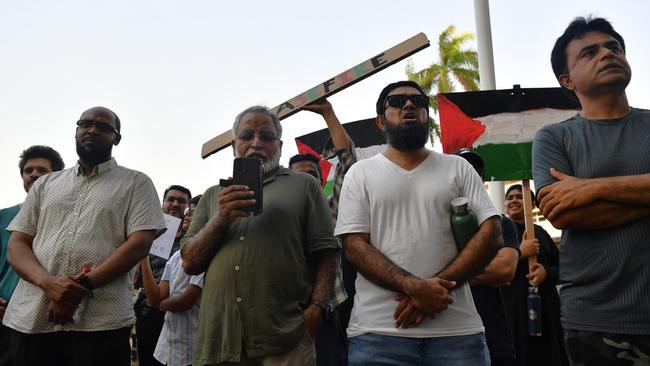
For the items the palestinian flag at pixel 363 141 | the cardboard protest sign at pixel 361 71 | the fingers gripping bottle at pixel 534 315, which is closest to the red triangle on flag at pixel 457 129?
the palestinian flag at pixel 363 141

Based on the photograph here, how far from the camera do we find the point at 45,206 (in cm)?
351

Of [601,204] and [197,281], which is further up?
[601,204]

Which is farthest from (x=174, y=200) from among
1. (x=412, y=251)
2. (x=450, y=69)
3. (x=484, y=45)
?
(x=450, y=69)

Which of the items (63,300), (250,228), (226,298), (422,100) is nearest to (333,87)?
(422,100)

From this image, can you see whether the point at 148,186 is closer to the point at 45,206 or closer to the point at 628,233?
the point at 45,206

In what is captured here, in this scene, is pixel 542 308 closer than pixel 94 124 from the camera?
No

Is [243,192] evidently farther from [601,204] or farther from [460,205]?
[601,204]

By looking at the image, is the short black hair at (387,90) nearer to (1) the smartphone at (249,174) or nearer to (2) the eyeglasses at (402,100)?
(2) the eyeglasses at (402,100)

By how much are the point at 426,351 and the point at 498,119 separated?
3.79m

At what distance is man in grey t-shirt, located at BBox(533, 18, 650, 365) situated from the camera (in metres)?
2.18

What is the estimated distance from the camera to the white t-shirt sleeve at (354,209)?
9.21 ft

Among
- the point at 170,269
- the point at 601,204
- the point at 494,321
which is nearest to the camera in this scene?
the point at 601,204

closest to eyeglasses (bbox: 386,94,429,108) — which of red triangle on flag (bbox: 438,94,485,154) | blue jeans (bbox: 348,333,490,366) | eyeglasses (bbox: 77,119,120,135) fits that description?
blue jeans (bbox: 348,333,490,366)

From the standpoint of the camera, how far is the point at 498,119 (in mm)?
5863
